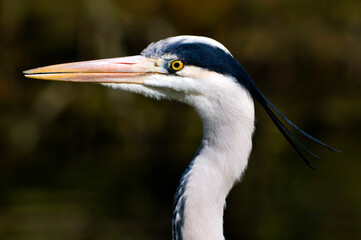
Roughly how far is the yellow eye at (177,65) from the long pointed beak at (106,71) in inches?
2.7

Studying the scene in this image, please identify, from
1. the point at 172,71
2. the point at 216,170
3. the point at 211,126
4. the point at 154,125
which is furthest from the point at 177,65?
the point at 154,125

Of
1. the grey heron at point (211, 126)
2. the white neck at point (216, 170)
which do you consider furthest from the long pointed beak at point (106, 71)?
the white neck at point (216, 170)

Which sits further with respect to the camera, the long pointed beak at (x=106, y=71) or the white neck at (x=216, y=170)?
the long pointed beak at (x=106, y=71)

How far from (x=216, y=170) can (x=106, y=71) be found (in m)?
0.67

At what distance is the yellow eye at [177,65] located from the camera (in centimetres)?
263

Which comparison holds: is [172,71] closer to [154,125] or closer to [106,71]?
[106,71]

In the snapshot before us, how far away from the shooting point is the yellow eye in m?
2.63

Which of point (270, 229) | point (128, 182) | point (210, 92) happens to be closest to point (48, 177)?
point (128, 182)

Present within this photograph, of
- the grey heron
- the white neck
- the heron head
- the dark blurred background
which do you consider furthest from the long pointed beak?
the dark blurred background

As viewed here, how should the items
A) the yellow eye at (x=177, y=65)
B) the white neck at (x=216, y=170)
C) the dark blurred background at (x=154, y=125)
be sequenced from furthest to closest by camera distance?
the dark blurred background at (x=154, y=125) → the yellow eye at (x=177, y=65) → the white neck at (x=216, y=170)

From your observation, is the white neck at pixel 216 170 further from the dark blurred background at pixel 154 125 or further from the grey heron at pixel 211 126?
the dark blurred background at pixel 154 125

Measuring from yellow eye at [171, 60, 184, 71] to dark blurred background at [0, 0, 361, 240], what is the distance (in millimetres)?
3195

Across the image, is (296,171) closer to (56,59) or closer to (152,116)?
(152,116)

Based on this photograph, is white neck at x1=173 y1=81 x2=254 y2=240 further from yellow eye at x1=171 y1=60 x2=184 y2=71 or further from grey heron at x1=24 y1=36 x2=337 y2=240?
yellow eye at x1=171 y1=60 x2=184 y2=71
